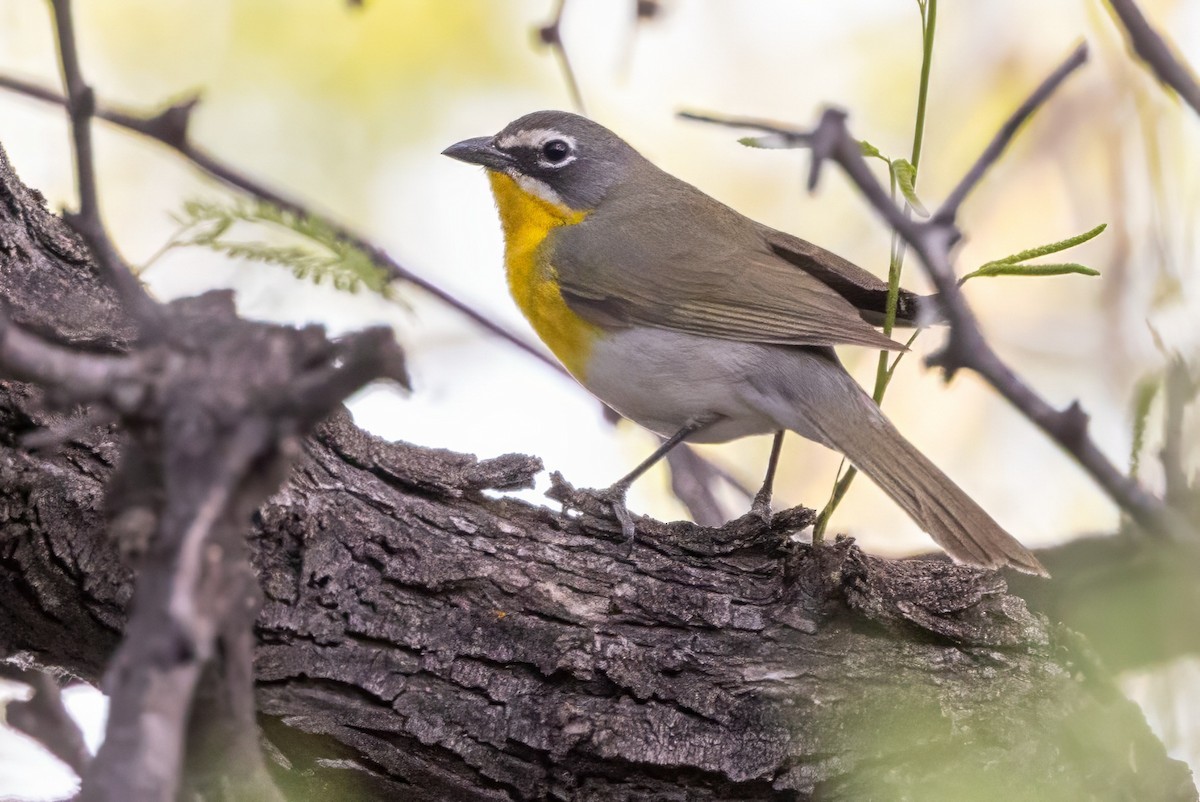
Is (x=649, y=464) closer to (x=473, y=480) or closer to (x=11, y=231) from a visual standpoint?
(x=473, y=480)

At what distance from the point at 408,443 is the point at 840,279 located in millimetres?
2118

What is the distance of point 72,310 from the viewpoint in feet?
10.9

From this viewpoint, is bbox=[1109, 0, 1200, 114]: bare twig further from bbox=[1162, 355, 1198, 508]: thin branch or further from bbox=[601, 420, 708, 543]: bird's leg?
bbox=[601, 420, 708, 543]: bird's leg

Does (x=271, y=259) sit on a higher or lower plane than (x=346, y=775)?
higher

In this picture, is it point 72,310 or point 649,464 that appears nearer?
point 72,310

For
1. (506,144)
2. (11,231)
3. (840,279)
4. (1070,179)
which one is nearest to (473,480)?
(11,231)

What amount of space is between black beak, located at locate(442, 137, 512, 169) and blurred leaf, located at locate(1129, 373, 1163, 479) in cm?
378

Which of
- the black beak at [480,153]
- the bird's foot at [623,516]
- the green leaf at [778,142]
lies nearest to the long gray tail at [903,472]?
the bird's foot at [623,516]

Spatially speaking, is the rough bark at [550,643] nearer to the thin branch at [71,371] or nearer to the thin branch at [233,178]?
the thin branch at [233,178]

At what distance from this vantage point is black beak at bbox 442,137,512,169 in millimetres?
5688

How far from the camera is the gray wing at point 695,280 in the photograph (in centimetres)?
457

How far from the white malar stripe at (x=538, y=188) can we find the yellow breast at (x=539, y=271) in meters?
0.02

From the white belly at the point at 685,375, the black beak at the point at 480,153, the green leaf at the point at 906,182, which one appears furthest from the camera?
the black beak at the point at 480,153

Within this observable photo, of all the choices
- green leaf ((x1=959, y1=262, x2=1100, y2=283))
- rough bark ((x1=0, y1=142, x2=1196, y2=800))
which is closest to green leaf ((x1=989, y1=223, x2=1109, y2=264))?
green leaf ((x1=959, y1=262, x2=1100, y2=283))
